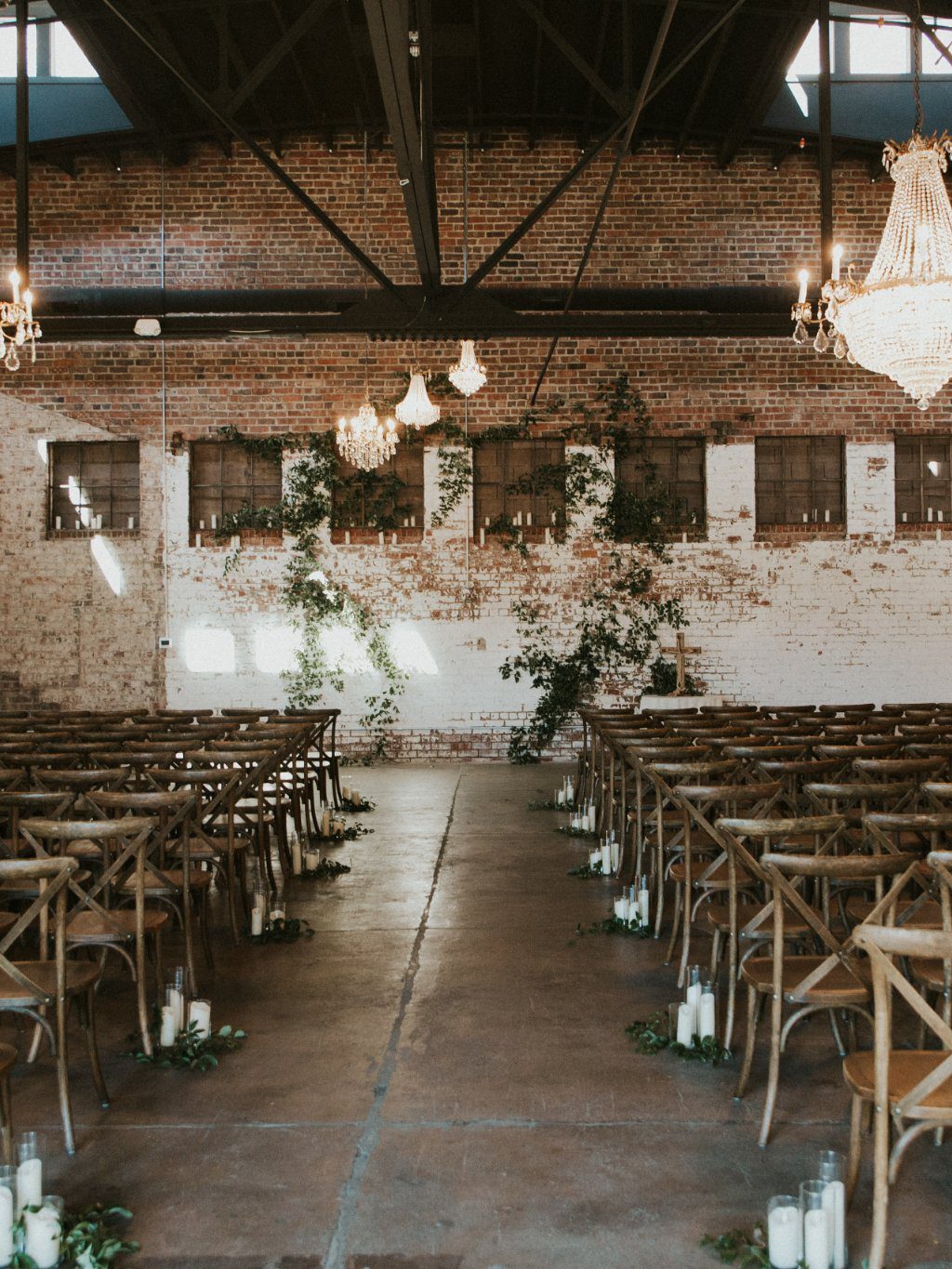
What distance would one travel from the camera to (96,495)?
43.2 ft

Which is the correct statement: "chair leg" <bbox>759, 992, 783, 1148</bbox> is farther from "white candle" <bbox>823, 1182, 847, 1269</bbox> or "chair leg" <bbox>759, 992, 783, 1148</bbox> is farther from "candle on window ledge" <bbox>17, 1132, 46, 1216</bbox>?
"candle on window ledge" <bbox>17, 1132, 46, 1216</bbox>

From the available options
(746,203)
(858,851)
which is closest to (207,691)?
(746,203)

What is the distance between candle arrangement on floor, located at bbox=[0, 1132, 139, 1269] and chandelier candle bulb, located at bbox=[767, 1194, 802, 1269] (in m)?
1.55

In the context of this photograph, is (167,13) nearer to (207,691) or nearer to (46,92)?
(46,92)

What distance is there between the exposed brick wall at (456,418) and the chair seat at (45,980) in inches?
369

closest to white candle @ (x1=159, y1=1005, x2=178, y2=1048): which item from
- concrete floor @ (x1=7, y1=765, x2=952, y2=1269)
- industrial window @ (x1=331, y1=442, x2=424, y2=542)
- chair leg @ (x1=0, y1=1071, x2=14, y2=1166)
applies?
concrete floor @ (x1=7, y1=765, x2=952, y2=1269)

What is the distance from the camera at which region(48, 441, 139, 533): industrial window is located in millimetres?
13141

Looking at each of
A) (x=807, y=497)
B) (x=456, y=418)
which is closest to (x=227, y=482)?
(x=456, y=418)

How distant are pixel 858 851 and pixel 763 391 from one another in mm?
9340

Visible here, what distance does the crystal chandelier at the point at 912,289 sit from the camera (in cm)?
593

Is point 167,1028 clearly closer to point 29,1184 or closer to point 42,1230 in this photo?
point 29,1184

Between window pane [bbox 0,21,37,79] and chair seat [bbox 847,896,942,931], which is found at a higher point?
window pane [bbox 0,21,37,79]

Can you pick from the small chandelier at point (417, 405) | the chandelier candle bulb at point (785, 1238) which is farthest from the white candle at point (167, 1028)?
the small chandelier at point (417, 405)

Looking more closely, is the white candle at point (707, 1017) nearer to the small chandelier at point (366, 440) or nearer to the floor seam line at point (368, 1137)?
the floor seam line at point (368, 1137)
